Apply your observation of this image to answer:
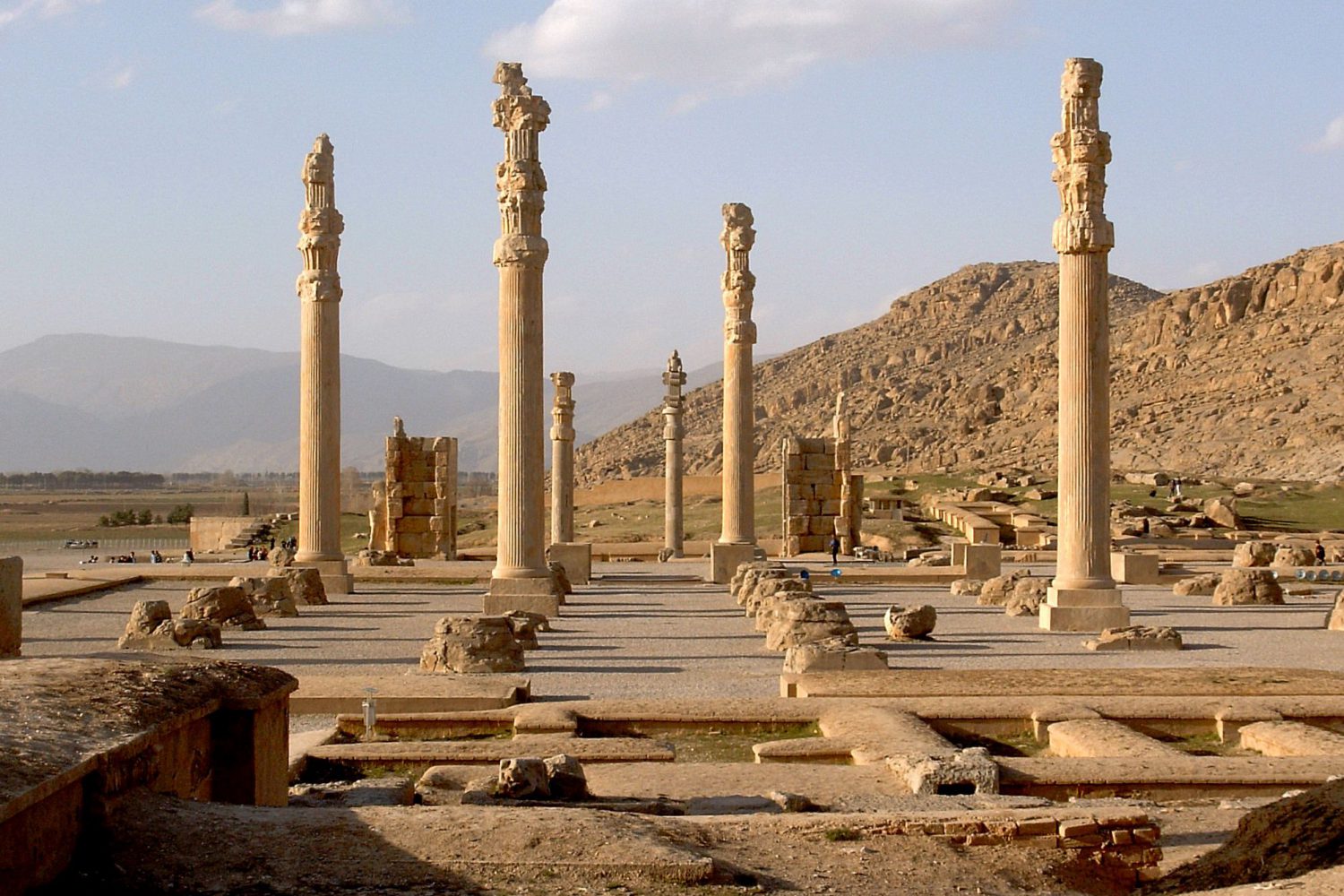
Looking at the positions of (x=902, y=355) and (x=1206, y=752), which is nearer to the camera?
(x=1206, y=752)

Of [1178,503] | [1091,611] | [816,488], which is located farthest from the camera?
[1178,503]

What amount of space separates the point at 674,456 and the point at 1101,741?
25526 millimetres

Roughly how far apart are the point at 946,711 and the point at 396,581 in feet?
56.5

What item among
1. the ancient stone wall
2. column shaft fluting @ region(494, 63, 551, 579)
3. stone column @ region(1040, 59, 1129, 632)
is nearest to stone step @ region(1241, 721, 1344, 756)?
stone column @ region(1040, 59, 1129, 632)

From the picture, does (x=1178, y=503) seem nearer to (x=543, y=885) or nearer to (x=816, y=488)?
(x=816, y=488)

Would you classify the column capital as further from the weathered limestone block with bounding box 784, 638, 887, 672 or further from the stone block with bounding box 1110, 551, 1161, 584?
the stone block with bounding box 1110, 551, 1161, 584

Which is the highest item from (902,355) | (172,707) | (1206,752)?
(902,355)

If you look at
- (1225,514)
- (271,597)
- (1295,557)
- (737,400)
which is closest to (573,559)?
(737,400)

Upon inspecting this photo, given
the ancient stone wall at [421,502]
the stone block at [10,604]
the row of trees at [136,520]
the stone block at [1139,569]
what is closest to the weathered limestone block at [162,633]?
the stone block at [10,604]

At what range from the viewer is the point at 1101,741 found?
10031mm

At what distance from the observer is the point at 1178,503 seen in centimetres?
4597

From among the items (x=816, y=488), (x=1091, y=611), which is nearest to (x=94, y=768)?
(x=1091, y=611)

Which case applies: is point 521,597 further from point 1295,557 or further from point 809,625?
point 1295,557

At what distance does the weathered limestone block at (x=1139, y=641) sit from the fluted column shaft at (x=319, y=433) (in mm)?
12134
